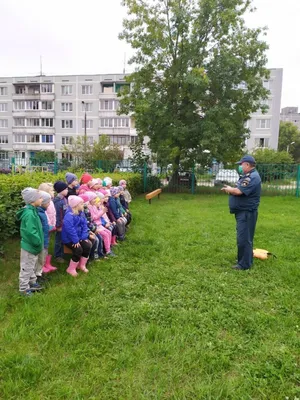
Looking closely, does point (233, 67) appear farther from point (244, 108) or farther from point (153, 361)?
point (153, 361)

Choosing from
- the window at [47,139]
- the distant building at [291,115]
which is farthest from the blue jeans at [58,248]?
the distant building at [291,115]

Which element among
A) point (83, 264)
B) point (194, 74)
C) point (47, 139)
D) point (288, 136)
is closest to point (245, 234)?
point (83, 264)

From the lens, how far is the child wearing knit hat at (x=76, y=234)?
453 cm

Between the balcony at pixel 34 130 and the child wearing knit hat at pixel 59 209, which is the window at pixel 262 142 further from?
the child wearing knit hat at pixel 59 209

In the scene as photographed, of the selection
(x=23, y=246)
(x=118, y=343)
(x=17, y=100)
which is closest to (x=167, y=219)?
(x=23, y=246)

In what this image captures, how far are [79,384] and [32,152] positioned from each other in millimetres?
53802

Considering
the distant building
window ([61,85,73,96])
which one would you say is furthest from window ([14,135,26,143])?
the distant building

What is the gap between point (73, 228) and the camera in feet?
14.8

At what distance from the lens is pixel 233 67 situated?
16.1 m

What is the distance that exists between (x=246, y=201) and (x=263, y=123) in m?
46.4

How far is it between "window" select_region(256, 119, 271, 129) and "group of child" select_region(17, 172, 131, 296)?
1787 inches

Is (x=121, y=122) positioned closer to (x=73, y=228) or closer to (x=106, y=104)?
(x=106, y=104)

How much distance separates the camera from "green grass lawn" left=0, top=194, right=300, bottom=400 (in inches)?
96.8

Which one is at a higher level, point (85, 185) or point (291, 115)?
point (291, 115)
